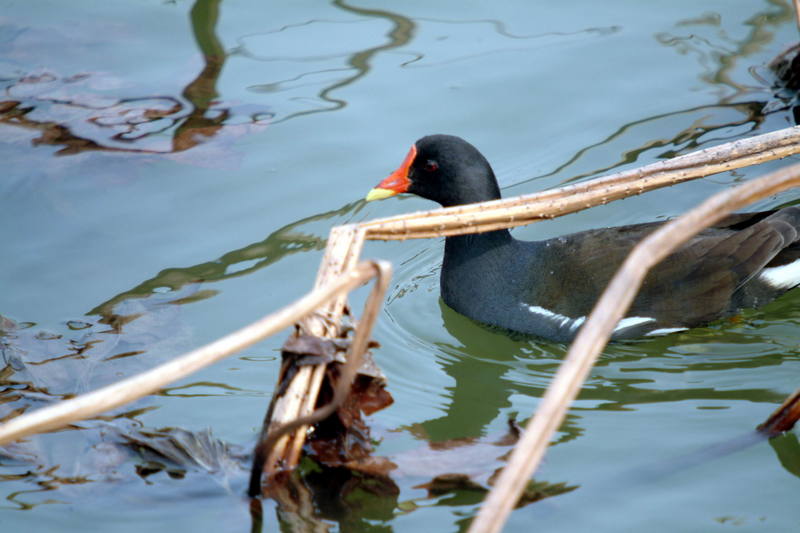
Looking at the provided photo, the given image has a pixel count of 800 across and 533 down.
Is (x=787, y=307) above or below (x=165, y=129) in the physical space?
below

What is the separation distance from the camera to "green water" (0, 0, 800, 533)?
3668 mm

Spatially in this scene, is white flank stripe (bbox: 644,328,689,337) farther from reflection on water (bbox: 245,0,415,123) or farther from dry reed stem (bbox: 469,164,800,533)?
reflection on water (bbox: 245,0,415,123)

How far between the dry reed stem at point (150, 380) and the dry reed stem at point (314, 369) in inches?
22.0

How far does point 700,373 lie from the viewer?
4.53m

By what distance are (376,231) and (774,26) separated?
4.86 m

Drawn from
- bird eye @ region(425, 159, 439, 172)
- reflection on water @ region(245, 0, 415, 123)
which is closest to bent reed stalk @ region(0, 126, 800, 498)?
bird eye @ region(425, 159, 439, 172)

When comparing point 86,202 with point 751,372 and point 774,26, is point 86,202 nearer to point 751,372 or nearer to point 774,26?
point 751,372

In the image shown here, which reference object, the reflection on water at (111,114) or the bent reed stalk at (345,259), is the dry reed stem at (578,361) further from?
the reflection on water at (111,114)

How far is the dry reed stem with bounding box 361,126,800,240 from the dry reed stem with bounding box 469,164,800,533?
3.41ft

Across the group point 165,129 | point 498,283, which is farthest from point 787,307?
point 165,129

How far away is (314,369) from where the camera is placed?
316 centimetres

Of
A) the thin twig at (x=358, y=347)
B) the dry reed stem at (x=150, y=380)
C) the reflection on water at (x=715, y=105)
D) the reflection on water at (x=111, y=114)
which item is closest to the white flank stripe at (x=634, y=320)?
the reflection on water at (x=715, y=105)

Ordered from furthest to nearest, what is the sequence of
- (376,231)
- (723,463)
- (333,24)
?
(333,24) < (723,463) < (376,231)

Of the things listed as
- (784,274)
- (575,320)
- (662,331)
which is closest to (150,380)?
(575,320)
